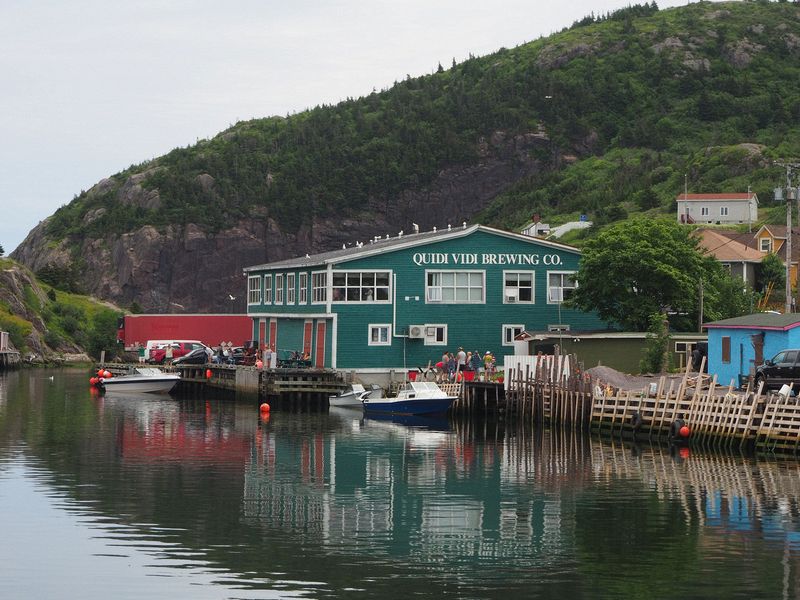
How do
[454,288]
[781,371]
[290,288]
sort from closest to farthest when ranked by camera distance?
[781,371] < [454,288] < [290,288]

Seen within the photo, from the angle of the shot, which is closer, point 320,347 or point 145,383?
point 320,347

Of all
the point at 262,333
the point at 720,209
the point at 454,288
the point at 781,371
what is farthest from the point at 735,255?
the point at 781,371

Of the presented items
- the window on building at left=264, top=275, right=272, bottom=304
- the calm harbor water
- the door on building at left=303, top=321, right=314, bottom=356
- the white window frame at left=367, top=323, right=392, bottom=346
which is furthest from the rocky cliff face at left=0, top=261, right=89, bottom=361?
the calm harbor water

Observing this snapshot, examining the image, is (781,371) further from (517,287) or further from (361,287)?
(361,287)

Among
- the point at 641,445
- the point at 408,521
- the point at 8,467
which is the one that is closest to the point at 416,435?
the point at 641,445

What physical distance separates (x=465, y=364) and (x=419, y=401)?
663 centimetres

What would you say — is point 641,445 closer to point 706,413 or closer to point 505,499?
point 706,413

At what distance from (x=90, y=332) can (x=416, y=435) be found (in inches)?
4063

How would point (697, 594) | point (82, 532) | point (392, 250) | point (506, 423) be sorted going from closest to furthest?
point (697, 594) → point (82, 532) → point (506, 423) → point (392, 250)

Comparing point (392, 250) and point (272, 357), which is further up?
point (392, 250)

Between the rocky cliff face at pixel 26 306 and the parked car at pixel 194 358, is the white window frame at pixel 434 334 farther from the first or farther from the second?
the rocky cliff face at pixel 26 306

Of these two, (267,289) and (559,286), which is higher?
(267,289)

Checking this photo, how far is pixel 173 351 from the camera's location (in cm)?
10675

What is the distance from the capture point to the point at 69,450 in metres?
52.9
